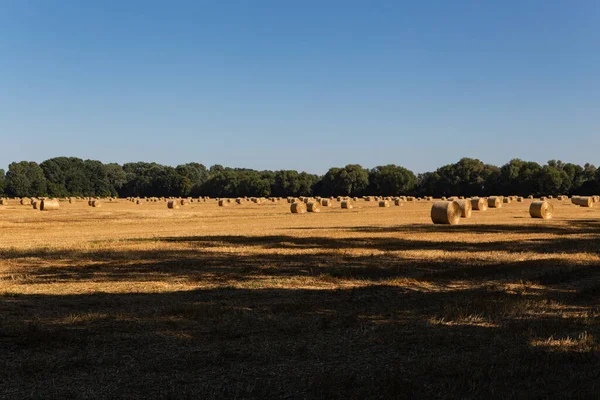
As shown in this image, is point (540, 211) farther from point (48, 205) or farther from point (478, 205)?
point (48, 205)

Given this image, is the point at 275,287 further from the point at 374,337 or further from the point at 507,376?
the point at 507,376

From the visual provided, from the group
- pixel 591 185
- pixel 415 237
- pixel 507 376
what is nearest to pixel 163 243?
pixel 415 237

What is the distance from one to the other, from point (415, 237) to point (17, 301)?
17.3m

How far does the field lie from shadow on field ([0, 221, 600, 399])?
3 cm

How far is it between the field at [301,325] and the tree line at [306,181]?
108m

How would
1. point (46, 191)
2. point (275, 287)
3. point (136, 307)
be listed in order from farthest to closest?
point (46, 191)
point (275, 287)
point (136, 307)

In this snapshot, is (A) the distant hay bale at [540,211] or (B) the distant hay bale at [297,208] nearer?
(A) the distant hay bale at [540,211]

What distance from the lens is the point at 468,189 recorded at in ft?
429

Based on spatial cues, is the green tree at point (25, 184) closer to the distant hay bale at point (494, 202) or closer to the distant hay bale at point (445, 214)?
the distant hay bale at point (494, 202)

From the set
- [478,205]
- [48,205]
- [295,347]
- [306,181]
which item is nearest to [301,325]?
[295,347]

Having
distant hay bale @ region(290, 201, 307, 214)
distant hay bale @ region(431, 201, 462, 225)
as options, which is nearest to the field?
distant hay bale @ region(431, 201, 462, 225)

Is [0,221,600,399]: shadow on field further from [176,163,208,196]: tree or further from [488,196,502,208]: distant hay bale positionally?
[176,163,208,196]: tree

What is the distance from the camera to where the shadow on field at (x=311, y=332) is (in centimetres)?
672

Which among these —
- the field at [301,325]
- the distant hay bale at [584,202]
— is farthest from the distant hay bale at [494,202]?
the field at [301,325]
